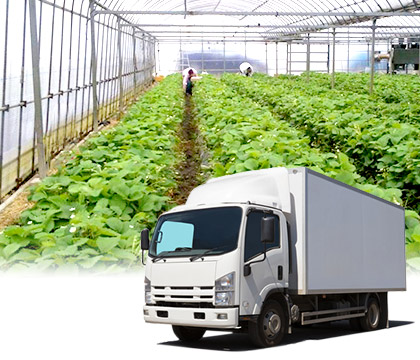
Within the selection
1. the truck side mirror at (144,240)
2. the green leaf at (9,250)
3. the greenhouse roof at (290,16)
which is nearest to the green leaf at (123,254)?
the truck side mirror at (144,240)

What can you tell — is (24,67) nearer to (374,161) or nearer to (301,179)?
(374,161)

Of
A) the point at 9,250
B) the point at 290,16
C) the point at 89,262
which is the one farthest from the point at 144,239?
the point at 290,16

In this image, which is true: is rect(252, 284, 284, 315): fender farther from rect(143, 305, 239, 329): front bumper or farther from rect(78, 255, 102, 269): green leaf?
rect(78, 255, 102, 269): green leaf

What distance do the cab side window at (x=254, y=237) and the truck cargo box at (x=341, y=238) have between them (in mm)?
289

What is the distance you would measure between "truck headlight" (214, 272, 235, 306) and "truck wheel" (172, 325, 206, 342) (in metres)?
0.91

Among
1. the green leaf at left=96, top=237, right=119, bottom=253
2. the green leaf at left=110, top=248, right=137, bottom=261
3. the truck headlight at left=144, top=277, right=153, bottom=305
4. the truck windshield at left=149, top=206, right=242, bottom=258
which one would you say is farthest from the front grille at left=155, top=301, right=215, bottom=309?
the green leaf at left=96, top=237, right=119, bottom=253

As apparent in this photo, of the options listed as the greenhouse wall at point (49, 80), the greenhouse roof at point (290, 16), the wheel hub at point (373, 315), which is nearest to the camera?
the wheel hub at point (373, 315)

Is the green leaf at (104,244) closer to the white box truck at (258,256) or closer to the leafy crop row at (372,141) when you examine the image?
the white box truck at (258,256)

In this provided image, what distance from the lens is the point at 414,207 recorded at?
10086 mm

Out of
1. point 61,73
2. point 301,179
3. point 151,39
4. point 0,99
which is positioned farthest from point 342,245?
point 151,39

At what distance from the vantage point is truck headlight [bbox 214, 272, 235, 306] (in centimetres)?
612

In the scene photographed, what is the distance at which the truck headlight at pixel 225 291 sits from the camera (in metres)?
6.12

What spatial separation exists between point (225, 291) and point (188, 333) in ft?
3.56

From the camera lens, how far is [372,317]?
27.1ft
